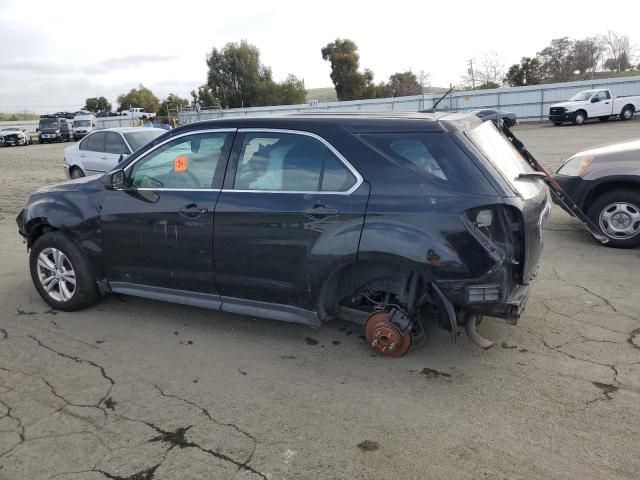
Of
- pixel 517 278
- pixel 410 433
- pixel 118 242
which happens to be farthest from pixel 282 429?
pixel 118 242

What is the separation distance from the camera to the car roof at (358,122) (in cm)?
370

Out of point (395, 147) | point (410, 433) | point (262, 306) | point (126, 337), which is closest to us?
point (410, 433)

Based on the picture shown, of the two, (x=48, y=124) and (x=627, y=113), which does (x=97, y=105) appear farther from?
(x=627, y=113)

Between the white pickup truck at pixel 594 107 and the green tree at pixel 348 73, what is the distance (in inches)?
1270

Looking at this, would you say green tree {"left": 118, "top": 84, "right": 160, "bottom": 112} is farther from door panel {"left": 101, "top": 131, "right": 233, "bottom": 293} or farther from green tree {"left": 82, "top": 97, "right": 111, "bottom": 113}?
door panel {"left": 101, "top": 131, "right": 233, "bottom": 293}

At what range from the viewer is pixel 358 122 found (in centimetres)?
388

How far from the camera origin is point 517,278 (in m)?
3.75

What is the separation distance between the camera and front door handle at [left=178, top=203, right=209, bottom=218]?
422cm

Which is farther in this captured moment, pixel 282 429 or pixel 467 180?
pixel 467 180

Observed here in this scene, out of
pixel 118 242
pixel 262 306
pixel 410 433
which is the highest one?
pixel 118 242

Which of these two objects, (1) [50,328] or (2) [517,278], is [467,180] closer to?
(2) [517,278]

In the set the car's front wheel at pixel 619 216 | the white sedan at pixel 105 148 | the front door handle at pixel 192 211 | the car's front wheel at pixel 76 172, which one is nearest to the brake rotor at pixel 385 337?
the front door handle at pixel 192 211

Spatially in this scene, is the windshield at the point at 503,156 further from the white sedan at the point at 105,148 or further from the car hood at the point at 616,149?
the white sedan at the point at 105,148

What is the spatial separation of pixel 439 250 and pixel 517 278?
26.0 inches
